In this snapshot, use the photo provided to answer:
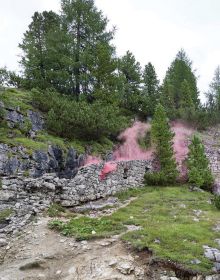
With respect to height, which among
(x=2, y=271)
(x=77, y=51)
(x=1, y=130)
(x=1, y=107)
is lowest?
(x=2, y=271)

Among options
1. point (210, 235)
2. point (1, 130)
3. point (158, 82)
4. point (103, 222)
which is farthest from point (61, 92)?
point (210, 235)

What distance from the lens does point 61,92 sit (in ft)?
125

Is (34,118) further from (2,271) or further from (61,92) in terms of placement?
(2,271)

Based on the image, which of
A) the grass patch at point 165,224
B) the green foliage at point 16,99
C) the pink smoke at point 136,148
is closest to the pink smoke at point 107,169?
the grass patch at point 165,224

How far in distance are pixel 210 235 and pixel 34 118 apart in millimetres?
18700

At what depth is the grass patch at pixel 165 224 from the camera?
1430cm

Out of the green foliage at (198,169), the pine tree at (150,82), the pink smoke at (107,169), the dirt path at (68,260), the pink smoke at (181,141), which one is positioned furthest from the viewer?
the pine tree at (150,82)

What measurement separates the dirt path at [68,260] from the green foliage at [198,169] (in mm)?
10863

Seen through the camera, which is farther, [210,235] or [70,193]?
[70,193]

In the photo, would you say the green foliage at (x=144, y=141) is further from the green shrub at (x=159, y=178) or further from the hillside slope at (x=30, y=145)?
the green shrub at (x=159, y=178)

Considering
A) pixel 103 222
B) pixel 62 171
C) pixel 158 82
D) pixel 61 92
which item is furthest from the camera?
pixel 158 82

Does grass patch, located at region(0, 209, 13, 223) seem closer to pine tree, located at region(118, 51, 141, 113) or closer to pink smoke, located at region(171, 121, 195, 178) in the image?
pink smoke, located at region(171, 121, 195, 178)

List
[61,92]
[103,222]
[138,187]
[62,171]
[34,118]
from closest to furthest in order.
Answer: [103,222] → [138,187] → [62,171] → [34,118] → [61,92]

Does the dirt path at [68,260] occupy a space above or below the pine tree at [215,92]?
below
